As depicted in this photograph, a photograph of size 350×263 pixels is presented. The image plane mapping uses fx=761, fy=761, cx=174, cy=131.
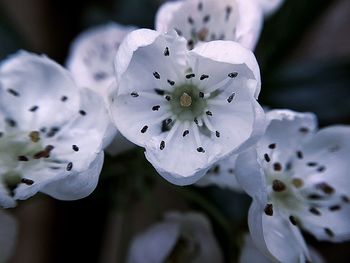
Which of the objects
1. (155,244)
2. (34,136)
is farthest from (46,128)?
(155,244)

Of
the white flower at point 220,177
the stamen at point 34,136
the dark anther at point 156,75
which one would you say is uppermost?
the dark anther at point 156,75

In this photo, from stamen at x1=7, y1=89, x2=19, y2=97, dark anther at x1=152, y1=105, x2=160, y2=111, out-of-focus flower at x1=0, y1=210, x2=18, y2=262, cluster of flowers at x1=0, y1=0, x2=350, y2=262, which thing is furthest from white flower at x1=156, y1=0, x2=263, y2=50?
out-of-focus flower at x1=0, y1=210, x2=18, y2=262

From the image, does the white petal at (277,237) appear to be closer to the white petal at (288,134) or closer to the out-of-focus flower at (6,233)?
the white petal at (288,134)

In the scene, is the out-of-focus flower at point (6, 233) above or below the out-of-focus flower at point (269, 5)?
below

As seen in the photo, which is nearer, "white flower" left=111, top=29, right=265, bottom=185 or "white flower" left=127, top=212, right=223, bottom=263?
"white flower" left=111, top=29, right=265, bottom=185

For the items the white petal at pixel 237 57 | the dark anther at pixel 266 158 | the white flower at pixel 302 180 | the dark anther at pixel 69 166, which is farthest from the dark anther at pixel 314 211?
the dark anther at pixel 69 166

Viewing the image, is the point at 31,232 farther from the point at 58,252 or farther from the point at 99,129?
the point at 99,129

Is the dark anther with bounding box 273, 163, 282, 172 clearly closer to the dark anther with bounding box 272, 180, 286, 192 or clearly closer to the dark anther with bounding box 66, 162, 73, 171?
the dark anther with bounding box 272, 180, 286, 192
